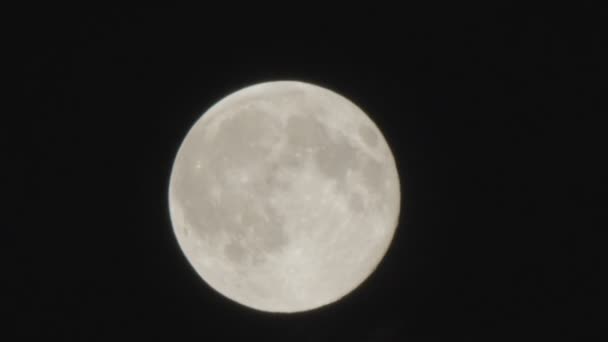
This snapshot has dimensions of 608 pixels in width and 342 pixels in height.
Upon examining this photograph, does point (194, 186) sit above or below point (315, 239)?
above

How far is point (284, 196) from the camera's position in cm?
689

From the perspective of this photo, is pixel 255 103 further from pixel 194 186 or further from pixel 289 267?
pixel 289 267

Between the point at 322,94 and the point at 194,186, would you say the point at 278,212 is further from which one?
the point at 322,94

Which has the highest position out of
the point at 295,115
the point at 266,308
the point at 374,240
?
the point at 295,115

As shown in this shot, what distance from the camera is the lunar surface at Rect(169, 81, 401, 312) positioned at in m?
6.95

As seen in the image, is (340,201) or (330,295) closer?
(340,201)

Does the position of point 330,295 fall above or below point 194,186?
below

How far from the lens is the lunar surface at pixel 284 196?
22.8ft

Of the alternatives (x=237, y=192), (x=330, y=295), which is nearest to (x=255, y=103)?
(x=237, y=192)

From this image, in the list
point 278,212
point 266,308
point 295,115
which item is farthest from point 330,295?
point 295,115

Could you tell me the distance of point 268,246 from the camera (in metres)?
7.06

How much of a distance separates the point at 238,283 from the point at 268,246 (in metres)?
0.60

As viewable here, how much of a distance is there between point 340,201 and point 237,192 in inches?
33.1

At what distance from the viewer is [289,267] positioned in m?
7.15
